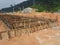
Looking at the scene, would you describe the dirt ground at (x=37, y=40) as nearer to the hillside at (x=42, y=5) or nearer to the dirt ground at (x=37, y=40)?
the dirt ground at (x=37, y=40)

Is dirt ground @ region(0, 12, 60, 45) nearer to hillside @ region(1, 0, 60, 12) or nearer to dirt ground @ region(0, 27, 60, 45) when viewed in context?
dirt ground @ region(0, 27, 60, 45)

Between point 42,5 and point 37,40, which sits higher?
point 42,5

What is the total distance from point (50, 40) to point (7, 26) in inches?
288

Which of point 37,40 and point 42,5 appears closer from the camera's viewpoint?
point 37,40

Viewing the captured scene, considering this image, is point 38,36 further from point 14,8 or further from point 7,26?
point 14,8

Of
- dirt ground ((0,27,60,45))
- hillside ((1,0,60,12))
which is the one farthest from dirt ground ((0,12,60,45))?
hillside ((1,0,60,12))

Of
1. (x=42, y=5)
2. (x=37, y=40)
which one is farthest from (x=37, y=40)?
(x=42, y=5)


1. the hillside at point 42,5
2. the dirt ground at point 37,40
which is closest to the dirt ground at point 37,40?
the dirt ground at point 37,40

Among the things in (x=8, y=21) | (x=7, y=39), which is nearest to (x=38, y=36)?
(x=7, y=39)

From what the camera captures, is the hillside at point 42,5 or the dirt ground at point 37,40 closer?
the dirt ground at point 37,40

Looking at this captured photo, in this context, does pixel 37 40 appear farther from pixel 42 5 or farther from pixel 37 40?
pixel 42 5

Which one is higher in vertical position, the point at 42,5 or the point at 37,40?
the point at 42,5

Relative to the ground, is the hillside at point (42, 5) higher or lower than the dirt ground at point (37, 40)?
higher

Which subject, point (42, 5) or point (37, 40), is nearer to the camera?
point (37, 40)
